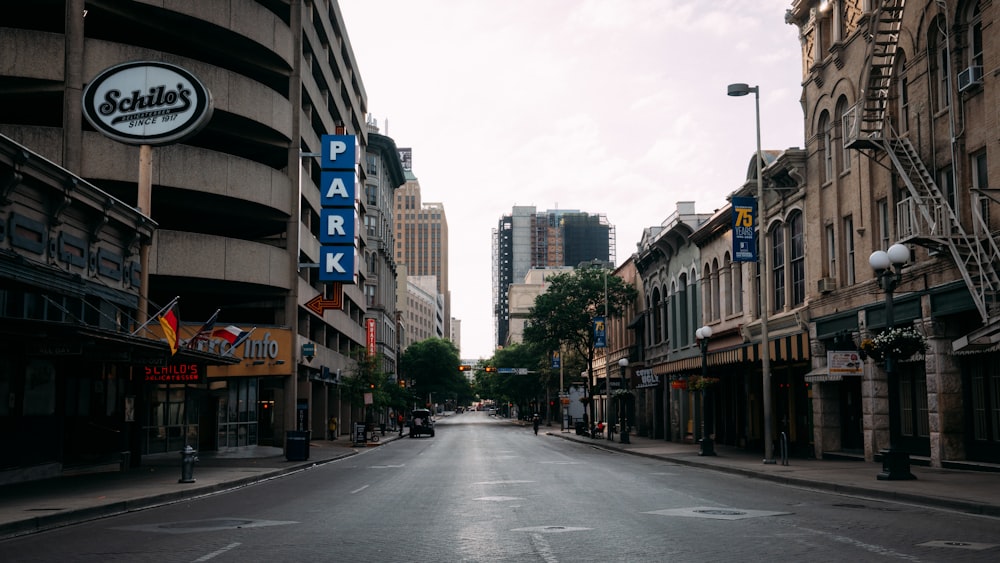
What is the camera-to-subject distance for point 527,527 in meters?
13.3

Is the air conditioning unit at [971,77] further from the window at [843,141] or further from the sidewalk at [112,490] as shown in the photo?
the sidewalk at [112,490]

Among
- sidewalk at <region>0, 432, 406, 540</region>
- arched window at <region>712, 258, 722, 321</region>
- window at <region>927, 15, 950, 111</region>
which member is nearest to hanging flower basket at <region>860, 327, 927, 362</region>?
window at <region>927, 15, 950, 111</region>

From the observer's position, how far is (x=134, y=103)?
28.4 metres

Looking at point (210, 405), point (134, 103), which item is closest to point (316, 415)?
point (210, 405)

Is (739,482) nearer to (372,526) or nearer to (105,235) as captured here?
(372,526)

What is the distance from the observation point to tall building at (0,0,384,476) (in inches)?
1348

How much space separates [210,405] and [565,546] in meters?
33.5

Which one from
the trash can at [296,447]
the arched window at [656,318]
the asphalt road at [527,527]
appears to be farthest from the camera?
the arched window at [656,318]

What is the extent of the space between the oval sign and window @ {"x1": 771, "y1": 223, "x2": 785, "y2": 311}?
2202 cm

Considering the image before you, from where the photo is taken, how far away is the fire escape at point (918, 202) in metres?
20.9

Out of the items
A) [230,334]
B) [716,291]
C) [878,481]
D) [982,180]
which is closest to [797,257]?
[716,291]

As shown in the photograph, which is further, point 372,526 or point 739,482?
point 739,482

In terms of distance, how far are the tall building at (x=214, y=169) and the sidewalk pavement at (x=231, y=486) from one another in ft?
15.1

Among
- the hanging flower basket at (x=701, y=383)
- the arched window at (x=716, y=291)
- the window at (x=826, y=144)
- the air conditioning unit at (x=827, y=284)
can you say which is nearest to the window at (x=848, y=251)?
the air conditioning unit at (x=827, y=284)
